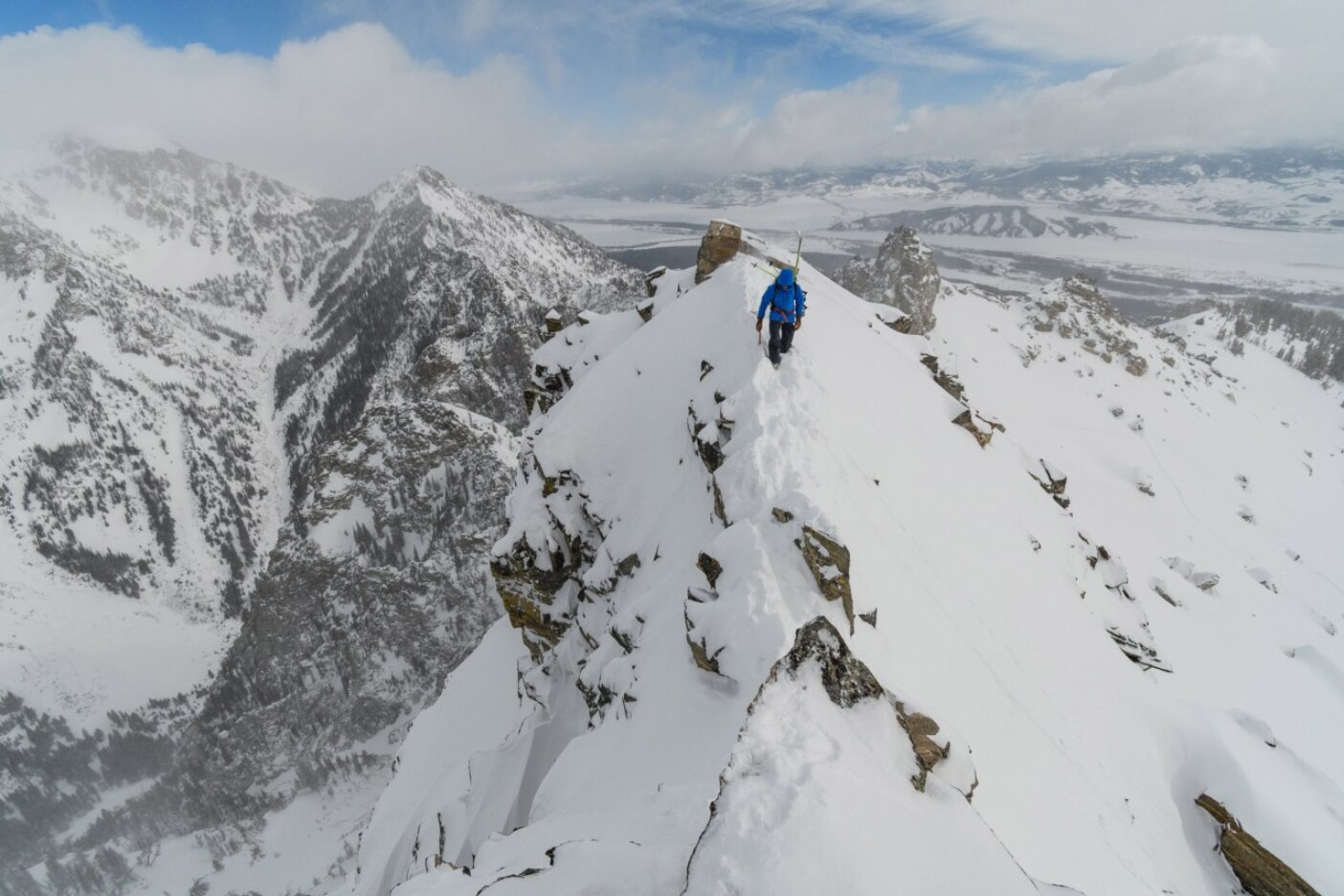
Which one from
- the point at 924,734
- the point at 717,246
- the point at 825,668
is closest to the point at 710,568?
the point at 825,668

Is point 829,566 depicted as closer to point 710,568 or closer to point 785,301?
point 710,568

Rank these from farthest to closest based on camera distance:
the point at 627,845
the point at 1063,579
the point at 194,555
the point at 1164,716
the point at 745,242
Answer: the point at 194,555, the point at 745,242, the point at 1063,579, the point at 1164,716, the point at 627,845

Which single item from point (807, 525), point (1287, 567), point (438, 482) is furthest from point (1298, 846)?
point (438, 482)

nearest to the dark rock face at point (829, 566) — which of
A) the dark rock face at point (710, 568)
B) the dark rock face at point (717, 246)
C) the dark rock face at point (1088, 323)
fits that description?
the dark rock face at point (710, 568)

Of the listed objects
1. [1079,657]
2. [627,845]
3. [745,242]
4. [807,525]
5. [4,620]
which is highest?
[745,242]

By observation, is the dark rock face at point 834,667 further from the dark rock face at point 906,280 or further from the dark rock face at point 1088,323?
the dark rock face at point 1088,323

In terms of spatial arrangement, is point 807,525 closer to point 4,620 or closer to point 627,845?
point 627,845
